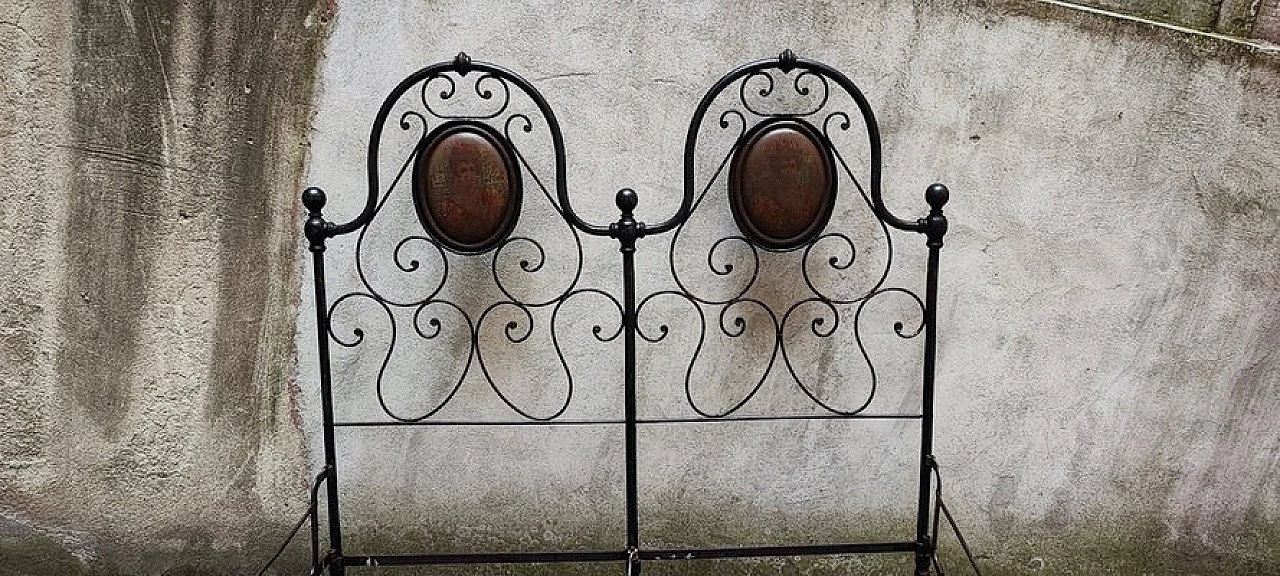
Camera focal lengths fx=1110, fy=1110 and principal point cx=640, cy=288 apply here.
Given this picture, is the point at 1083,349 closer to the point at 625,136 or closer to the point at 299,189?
the point at 625,136

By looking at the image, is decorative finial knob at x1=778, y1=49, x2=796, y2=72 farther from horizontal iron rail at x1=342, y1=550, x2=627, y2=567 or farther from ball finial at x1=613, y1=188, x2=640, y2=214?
horizontal iron rail at x1=342, y1=550, x2=627, y2=567

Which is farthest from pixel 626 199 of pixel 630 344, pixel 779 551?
pixel 779 551

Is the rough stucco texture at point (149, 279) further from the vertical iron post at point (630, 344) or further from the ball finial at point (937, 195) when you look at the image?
the ball finial at point (937, 195)

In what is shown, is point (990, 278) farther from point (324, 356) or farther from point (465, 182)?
point (324, 356)

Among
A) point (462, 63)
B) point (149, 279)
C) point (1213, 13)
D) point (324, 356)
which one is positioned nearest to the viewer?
point (462, 63)

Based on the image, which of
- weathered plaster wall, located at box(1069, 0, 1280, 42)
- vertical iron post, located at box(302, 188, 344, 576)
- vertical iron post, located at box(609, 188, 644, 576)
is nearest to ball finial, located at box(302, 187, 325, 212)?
vertical iron post, located at box(302, 188, 344, 576)

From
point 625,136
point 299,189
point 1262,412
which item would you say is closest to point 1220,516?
point 1262,412

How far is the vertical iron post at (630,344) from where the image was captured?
6.52 feet

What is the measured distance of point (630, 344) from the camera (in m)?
2.07

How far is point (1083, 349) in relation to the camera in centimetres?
229

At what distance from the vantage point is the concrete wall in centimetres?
216

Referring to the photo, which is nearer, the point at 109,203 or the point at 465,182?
the point at 465,182

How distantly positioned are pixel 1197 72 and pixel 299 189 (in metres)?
1.79

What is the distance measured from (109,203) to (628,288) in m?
1.03
